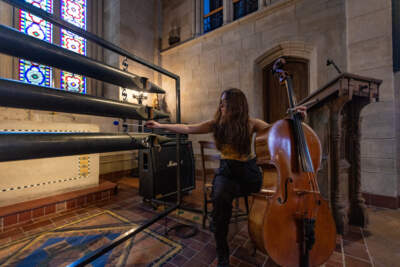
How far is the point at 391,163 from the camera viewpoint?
2.28 m

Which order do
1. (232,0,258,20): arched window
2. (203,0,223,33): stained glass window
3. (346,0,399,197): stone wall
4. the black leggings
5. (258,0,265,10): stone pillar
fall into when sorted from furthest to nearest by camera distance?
(203,0,223,33): stained glass window, (232,0,258,20): arched window, (258,0,265,10): stone pillar, (346,0,399,197): stone wall, the black leggings

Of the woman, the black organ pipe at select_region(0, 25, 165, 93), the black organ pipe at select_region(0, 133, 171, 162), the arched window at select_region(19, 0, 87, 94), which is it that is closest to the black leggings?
the woman

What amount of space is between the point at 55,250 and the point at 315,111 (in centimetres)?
311

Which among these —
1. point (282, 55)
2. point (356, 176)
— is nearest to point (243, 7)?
point (282, 55)

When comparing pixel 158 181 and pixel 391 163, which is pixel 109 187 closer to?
pixel 158 181

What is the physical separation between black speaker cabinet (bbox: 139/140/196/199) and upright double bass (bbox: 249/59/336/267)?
1683 millimetres

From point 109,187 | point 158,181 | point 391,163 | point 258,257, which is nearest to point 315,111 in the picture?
point 391,163

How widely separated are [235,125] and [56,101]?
1.17 meters

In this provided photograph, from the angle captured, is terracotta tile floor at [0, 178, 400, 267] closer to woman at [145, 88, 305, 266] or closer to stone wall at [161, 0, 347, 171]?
woman at [145, 88, 305, 266]

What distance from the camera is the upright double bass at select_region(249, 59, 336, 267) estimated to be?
1011mm

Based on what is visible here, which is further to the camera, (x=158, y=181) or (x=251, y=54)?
(x=251, y=54)

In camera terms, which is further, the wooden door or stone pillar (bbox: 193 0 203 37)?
stone pillar (bbox: 193 0 203 37)

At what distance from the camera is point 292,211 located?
1.05 m

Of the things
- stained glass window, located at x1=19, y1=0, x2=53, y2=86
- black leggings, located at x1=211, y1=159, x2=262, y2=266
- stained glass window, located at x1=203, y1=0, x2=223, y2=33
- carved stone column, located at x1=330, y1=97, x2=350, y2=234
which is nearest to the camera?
black leggings, located at x1=211, y1=159, x2=262, y2=266
